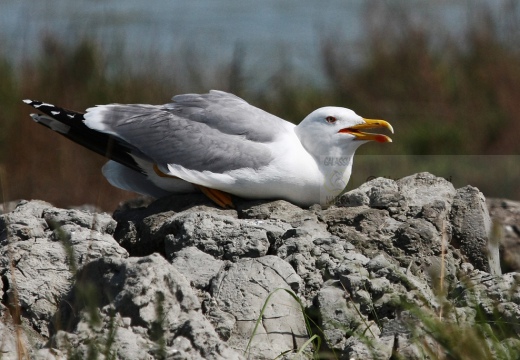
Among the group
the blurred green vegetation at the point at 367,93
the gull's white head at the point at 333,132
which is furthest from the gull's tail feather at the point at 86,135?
the blurred green vegetation at the point at 367,93

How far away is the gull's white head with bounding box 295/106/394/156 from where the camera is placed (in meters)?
5.03

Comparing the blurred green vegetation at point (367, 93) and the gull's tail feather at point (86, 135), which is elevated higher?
the gull's tail feather at point (86, 135)

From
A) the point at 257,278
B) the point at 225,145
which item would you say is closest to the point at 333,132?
the point at 225,145

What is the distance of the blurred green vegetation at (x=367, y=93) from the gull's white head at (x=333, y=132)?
2.66m

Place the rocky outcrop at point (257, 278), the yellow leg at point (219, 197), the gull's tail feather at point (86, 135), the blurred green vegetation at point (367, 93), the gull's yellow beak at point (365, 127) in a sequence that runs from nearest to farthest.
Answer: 1. the rocky outcrop at point (257, 278)
2. the yellow leg at point (219, 197)
3. the gull's yellow beak at point (365, 127)
4. the gull's tail feather at point (86, 135)
5. the blurred green vegetation at point (367, 93)

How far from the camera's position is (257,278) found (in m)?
3.71

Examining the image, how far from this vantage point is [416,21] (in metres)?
11.6

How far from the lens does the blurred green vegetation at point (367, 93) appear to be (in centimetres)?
864

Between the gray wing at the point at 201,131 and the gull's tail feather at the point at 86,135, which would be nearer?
the gray wing at the point at 201,131

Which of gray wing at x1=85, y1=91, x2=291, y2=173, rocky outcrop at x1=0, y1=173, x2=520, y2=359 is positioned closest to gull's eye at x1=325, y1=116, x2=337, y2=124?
Answer: gray wing at x1=85, y1=91, x2=291, y2=173

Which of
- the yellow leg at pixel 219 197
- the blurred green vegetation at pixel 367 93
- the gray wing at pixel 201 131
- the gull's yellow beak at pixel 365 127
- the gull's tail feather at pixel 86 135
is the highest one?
the gull's yellow beak at pixel 365 127

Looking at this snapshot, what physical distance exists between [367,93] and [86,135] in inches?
249

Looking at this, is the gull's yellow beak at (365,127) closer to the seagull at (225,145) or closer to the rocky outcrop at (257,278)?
the seagull at (225,145)

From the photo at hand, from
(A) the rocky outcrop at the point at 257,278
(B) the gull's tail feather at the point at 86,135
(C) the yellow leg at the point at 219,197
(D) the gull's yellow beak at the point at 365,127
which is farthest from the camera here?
(B) the gull's tail feather at the point at 86,135
